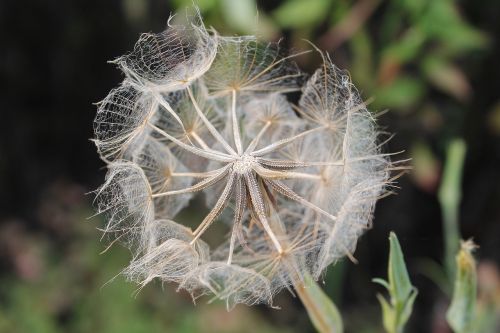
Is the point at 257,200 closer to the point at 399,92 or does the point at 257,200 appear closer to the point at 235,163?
the point at 235,163

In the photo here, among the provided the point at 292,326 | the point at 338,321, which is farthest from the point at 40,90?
the point at 338,321

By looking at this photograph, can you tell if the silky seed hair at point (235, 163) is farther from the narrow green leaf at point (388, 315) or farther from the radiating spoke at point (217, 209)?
the narrow green leaf at point (388, 315)

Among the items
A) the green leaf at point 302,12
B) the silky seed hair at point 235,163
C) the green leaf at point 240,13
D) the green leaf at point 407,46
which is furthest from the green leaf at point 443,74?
the silky seed hair at point 235,163

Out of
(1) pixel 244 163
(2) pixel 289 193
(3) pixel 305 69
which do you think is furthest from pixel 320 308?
(3) pixel 305 69

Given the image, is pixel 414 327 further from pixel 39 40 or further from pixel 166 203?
pixel 39 40

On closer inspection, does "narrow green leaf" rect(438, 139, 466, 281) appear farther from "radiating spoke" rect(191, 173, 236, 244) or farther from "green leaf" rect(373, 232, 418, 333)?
"radiating spoke" rect(191, 173, 236, 244)

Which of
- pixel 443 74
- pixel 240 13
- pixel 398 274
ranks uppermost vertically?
pixel 240 13

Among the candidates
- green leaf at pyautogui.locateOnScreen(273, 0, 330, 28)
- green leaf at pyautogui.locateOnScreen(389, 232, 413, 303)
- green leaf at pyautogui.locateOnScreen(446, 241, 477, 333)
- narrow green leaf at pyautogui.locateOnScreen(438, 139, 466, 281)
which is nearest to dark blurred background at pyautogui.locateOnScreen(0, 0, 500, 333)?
green leaf at pyautogui.locateOnScreen(273, 0, 330, 28)
